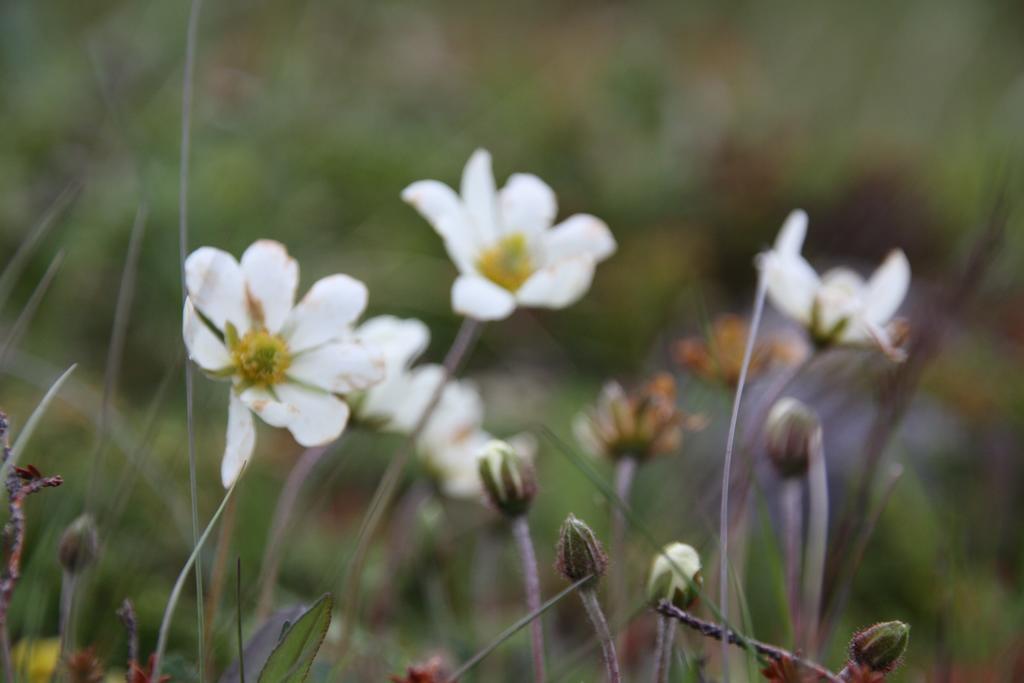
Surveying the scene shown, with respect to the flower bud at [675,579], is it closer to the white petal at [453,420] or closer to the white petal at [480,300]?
the white petal at [480,300]

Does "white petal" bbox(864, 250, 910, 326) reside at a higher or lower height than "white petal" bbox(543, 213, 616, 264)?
lower

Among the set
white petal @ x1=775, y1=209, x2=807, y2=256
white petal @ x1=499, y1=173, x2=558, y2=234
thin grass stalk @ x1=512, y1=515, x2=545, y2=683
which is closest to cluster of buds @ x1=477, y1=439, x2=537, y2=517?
thin grass stalk @ x1=512, y1=515, x2=545, y2=683

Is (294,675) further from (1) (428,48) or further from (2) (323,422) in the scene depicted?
(1) (428,48)

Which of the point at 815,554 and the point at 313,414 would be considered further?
the point at 815,554

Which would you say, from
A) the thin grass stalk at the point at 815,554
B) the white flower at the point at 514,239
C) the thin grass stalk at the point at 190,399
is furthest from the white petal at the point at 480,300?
the thin grass stalk at the point at 815,554

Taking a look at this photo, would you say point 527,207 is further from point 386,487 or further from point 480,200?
point 386,487

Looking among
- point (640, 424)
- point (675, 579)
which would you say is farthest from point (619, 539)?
point (675, 579)

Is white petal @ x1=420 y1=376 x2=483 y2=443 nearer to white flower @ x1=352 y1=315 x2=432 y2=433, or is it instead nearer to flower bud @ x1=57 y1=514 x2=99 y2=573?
white flower @ x1=352 y1=315 x2=432 y2=433
